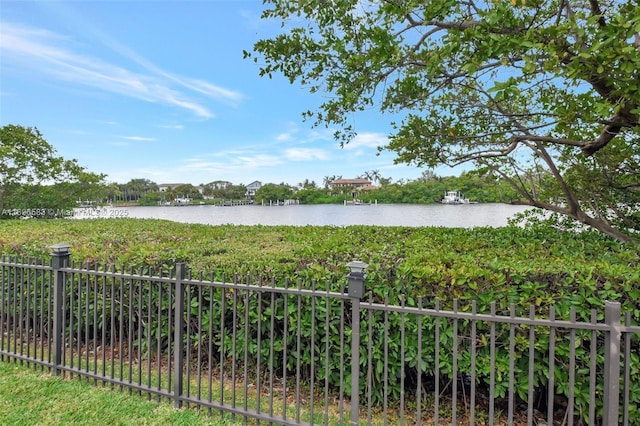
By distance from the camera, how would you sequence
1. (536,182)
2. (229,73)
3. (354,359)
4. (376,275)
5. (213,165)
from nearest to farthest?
(354,359), (376,275), (536,182), (229,73), (213,165)

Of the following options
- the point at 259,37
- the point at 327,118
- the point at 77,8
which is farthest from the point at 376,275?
the point at 77,8

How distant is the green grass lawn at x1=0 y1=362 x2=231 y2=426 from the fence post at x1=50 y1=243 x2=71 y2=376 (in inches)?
8.6

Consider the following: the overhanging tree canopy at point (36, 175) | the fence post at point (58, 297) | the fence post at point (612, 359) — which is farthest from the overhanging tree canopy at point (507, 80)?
the overhanging tree canopy at point (36, 175)

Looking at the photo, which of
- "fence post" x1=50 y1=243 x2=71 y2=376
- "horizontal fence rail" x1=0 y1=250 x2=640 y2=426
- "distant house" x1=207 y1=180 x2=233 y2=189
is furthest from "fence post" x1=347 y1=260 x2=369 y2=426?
"distant house" x1=207 y1=180 x2=233 y2=189

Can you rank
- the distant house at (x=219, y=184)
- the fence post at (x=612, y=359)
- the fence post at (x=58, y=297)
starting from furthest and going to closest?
the distant house at (x=219, y=184)
the fence post at (x=58, y=297)
the fence post at (x=612, y=359)

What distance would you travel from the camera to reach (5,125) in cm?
1300

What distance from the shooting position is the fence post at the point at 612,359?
1.87 meters

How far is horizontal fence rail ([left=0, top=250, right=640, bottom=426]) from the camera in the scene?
2.26 m

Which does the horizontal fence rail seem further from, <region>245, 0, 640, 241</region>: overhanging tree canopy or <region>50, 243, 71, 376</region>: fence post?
<region>245, 0, 640, 241</region>: overhanging tree canopy

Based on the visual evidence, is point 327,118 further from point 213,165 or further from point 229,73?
point 213,165

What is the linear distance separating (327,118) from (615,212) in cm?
515

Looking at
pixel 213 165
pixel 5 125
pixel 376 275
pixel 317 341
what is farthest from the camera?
pixel 213 165

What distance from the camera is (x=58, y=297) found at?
139 inches

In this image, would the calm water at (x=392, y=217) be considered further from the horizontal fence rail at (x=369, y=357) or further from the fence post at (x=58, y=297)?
the fence post at (x=58, y=297)
